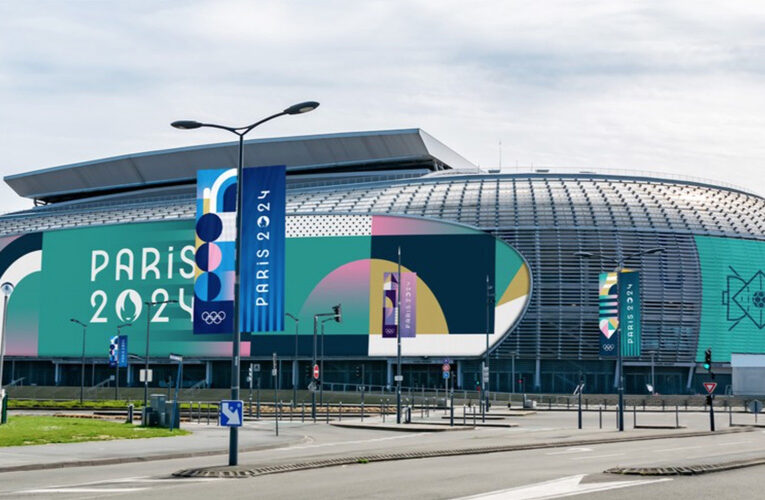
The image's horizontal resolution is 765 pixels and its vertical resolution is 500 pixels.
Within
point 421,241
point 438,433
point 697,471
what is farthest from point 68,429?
point 421,241

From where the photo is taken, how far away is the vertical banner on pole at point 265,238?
40.2 meters

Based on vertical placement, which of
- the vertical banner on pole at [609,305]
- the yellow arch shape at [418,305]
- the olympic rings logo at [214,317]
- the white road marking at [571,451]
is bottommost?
the white road marking at [571,451]

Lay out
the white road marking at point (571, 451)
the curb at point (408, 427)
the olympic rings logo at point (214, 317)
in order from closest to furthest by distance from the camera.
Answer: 1. the white road marking at point (571, 451)
2. the olympic rings logo at point (214, 317)
3. the curb at point (408, 427)

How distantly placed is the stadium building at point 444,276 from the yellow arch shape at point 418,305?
0.15m

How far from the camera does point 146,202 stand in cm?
13900

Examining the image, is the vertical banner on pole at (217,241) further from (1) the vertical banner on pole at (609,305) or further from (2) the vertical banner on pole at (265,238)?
(1) the vertical banner on pole at (609,305)

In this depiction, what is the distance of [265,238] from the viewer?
42.2m

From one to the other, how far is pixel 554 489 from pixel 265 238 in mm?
22913

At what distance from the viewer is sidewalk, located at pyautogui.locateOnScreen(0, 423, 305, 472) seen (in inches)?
1205

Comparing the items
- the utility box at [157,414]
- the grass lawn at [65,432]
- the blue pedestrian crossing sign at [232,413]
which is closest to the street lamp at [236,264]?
the blue pedestrian crossing sign at [232,413]

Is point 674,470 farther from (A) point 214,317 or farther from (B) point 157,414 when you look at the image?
(B) point 157,414

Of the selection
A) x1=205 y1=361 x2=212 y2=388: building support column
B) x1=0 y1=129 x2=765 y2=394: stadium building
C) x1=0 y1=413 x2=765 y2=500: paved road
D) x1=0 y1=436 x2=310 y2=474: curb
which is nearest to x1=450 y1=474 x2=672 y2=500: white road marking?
x1=0 y1=413 x2=765 y2=500: paved road

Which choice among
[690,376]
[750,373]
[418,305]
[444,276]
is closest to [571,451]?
[750,373]

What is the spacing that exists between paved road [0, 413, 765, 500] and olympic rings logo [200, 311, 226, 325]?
5.20 m
